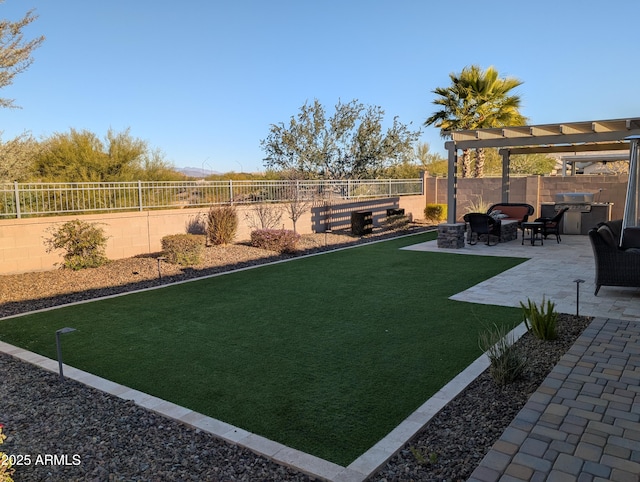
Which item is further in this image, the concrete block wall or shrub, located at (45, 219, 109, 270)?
shrub, located at (45, 219, 109, 270)

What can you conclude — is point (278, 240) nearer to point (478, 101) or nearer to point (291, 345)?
point (291, 345)

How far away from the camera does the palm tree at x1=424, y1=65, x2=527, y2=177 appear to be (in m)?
17.1

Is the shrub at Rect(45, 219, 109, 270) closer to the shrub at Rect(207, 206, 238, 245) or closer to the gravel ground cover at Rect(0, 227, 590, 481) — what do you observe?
the shrub at Rect(207, 206, 238, 245)

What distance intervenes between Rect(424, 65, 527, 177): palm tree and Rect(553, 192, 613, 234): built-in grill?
14.3ft

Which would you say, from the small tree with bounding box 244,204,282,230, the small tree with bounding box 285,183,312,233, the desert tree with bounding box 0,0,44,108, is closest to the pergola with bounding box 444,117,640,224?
the small tree with bounding box 285,183,312,233

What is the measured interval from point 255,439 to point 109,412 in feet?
4.20

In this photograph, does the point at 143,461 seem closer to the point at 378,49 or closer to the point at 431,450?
the point at 431,450

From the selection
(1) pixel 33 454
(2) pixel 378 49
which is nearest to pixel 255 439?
(1) pixel 33 454

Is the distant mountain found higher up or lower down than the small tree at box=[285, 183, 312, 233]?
higher up

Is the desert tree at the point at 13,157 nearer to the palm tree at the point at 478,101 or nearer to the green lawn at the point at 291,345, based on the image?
the green lawn at the point at 291,345

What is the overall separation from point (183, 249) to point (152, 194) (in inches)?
108

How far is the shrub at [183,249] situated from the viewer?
974cm

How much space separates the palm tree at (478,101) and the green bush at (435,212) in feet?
10.5

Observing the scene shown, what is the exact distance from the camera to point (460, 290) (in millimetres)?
7477
